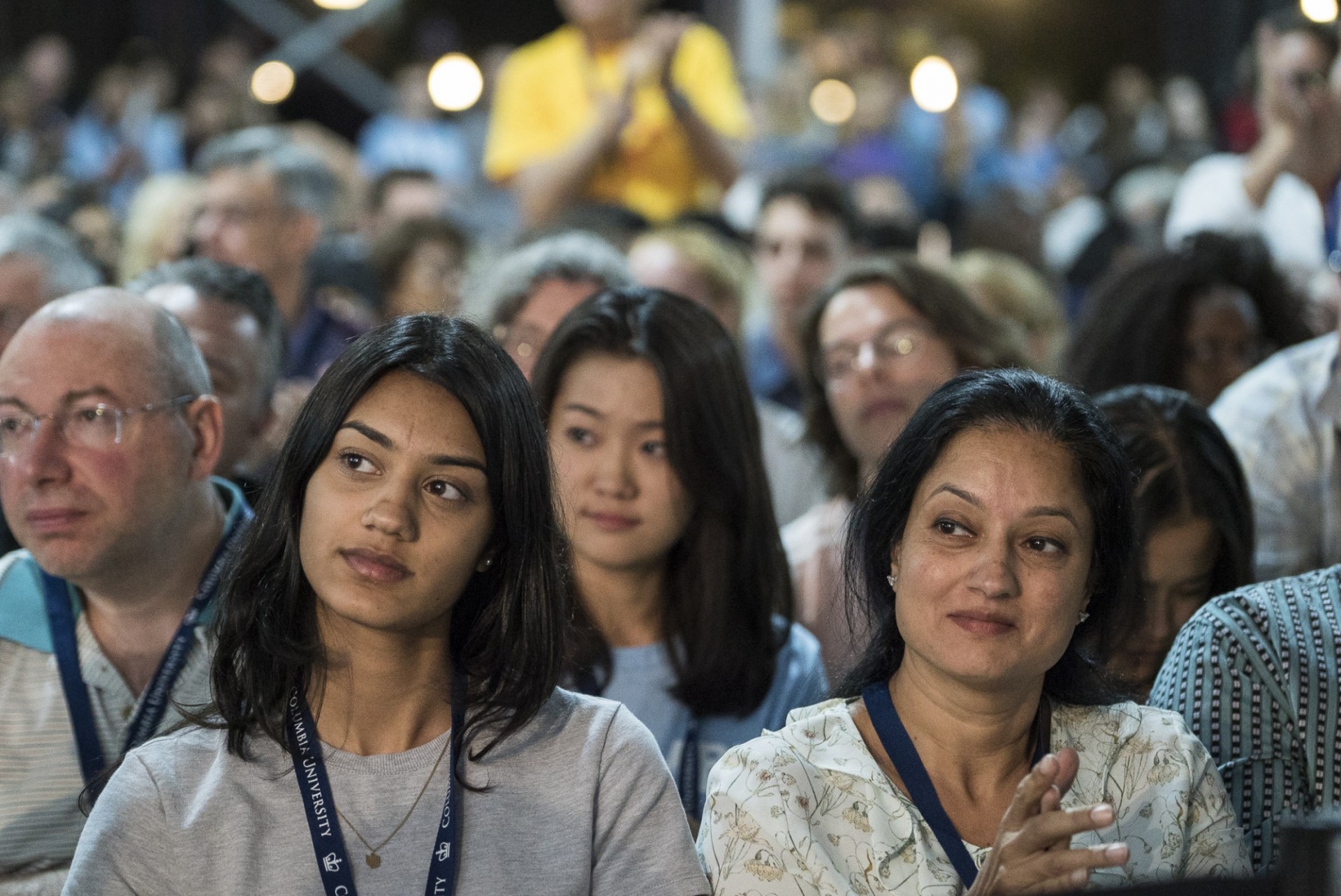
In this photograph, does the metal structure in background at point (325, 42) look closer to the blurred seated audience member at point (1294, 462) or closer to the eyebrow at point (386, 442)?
the blurred seated audience member at point (1294, 462)

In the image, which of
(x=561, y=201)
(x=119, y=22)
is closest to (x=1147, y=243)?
(x=561, y=201)

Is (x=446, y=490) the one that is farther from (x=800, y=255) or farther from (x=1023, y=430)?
(x=800, y=255)

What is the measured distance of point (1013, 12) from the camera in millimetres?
13727

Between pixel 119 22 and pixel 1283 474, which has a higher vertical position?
pixel 119 22

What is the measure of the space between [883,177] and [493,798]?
20.2 ft

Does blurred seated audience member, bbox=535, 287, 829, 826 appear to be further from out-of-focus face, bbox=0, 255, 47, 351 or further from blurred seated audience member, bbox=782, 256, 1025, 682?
out-of-focus face, bbox=0, 255, 47, 351

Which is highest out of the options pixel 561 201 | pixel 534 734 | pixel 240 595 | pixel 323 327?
pixel 561 201

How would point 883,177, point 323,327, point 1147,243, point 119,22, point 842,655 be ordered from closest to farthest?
point 842,655
point 323,327
point 1147,243
point 883,177
point 119,22

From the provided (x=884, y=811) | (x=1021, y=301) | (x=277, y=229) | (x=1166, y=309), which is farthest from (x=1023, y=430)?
(x=277, y=229)

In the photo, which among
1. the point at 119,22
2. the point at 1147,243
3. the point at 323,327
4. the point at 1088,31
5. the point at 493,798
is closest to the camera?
the point at 493,798

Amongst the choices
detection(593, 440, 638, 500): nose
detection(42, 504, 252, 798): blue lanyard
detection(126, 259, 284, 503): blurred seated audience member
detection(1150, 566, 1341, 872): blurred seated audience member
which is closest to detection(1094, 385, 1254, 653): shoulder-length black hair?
detection(1150, 566, 1341, 872): blurred seated audience member

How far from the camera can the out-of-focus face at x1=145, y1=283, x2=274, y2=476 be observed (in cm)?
333

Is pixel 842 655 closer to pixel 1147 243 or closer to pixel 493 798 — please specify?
pixel 493 798

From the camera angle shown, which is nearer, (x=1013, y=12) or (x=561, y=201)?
(x=561, y=201)
